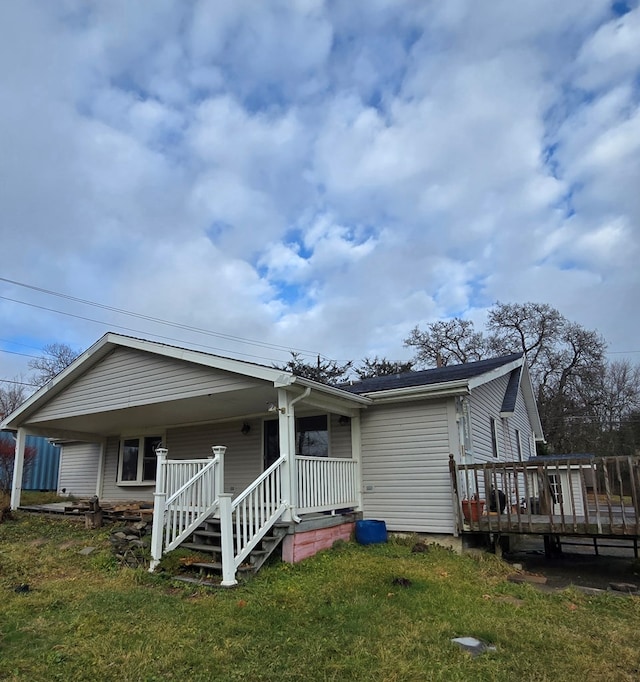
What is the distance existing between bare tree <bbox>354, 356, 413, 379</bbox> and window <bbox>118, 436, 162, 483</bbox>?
69.1ft

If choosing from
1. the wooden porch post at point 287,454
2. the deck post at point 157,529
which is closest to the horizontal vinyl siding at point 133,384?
the wooden porch post at point 287,454

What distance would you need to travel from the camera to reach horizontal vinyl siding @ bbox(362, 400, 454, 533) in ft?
29.7

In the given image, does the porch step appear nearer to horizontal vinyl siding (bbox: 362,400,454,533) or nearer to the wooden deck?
horizontal vinyl siding (bbox: 362,400,454,533)

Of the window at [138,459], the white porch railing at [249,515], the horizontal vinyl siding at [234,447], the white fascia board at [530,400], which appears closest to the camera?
the white porch railing at [249,515]

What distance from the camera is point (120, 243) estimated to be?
15914 millimetres

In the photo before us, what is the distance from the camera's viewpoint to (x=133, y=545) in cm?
823

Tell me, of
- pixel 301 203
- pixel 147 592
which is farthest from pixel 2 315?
pixel 147 592

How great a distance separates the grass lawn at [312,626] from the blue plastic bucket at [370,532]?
1284 millimetres

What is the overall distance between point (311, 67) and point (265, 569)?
9392 mm

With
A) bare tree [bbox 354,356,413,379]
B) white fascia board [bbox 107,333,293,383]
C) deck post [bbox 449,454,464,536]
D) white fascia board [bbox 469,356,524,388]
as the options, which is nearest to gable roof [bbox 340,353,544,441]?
white fascia board [bbox 469,356,524,388]

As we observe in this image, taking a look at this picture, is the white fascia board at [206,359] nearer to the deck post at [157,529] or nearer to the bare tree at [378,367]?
the deck post at [157,529]

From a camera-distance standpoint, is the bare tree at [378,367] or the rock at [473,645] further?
the bare tree at [378,367]

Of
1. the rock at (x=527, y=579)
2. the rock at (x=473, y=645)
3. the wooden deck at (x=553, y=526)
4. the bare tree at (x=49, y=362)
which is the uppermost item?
the bare tree at (x=49, y=362)

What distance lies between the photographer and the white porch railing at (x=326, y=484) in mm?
8102
